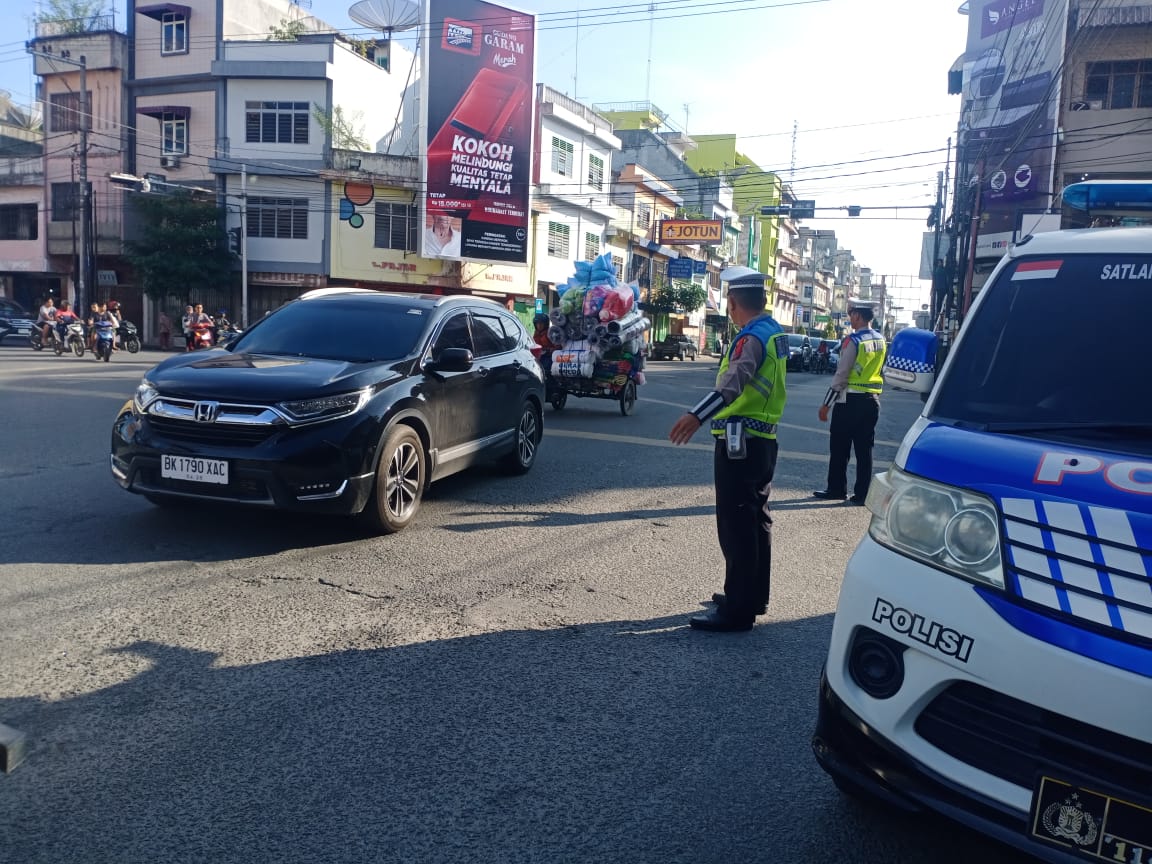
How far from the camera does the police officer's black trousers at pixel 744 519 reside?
14.7 ft

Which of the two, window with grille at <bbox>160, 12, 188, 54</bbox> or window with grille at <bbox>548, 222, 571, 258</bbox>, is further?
window with grille at <bbox>548, 222, 571, 258</bbox>

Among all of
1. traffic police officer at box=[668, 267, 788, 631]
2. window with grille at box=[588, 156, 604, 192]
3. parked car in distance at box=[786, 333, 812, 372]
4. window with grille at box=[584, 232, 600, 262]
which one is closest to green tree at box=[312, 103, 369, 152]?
window with grille at box=[588, 156, 604, 192]

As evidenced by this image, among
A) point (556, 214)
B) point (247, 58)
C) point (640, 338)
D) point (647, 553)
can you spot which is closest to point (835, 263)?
point (556, 214)

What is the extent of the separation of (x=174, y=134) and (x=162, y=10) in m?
5.25

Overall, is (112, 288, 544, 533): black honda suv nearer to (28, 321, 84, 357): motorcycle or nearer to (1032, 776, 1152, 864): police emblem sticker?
(1032, 776, 1152, 864): police emblem sticker

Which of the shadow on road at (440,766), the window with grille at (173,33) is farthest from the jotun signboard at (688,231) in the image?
the shadow on road at (440,766)

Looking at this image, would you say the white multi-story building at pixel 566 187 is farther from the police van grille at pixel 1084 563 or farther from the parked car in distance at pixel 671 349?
the police van grille at pixel 1084 563

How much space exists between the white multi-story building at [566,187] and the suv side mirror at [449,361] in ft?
107

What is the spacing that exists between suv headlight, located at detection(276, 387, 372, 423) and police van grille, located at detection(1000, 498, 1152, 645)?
4.11 meters

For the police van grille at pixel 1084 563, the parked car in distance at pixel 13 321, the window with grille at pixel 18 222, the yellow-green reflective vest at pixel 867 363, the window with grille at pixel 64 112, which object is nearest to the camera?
the police van grille at pixel 1084 563

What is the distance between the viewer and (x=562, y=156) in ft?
136

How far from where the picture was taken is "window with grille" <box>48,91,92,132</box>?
38094 mm

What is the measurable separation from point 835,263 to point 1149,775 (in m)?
141

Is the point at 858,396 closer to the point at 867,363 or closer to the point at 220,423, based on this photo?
the point at 867,363
